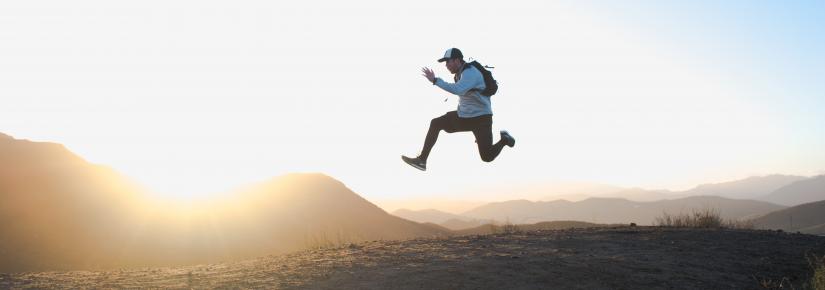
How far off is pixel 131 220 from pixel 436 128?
33142mm

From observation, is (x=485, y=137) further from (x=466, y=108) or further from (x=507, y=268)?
(x=507, y=268)

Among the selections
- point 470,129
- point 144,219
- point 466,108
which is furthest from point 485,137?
point 144,219

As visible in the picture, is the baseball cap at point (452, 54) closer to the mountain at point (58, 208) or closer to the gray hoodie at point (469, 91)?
the gray hoodie at point (469, 91)

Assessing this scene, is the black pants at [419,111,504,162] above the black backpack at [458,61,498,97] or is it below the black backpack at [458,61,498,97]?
below

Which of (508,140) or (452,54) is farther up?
(452,54)

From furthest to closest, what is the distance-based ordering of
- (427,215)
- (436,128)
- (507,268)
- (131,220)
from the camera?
1. (427,215)
2. (131,220)
3. (436,128)
4. (507,268)

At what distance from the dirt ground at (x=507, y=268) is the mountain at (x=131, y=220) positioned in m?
17.6

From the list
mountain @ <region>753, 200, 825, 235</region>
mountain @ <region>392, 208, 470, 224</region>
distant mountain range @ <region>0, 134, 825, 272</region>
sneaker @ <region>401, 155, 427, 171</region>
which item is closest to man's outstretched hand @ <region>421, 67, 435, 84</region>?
sneaker @ <region>401, 155, 427, 171</region>

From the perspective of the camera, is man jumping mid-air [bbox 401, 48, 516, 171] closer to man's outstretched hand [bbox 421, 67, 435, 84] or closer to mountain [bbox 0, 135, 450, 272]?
man's outstretched hand [bbox 421, 67, 435, 84]

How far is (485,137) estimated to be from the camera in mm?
8633

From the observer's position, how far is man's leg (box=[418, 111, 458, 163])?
28.5 feet

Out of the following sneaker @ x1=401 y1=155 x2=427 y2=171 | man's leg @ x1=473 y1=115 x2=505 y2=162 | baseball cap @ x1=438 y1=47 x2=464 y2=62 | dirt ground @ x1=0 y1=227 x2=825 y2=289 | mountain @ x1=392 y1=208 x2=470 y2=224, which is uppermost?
mountain @ x1=392 y1=208 x2=470 y2=224

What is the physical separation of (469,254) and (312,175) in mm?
47182

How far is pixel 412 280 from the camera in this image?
722cm
